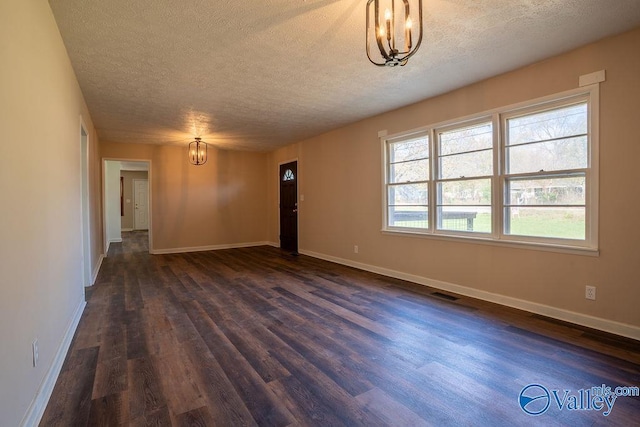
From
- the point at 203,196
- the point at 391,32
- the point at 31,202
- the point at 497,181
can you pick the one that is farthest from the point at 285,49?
the point at 203,196

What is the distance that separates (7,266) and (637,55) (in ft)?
A: 14.1

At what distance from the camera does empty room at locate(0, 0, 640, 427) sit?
5.57 feet

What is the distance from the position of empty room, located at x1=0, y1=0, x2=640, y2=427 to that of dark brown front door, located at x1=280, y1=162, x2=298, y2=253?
2157 mm

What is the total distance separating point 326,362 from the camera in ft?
7.17

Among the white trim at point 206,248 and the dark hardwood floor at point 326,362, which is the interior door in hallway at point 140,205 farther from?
the dark hardwood floor at point 326,362

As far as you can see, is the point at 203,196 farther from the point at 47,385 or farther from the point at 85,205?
the point at 47,385

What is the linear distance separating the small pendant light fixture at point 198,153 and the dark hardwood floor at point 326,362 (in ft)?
12.4

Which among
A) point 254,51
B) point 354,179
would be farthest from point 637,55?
point 354,179

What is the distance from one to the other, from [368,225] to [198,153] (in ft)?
13.8

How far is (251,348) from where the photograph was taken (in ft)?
7.90

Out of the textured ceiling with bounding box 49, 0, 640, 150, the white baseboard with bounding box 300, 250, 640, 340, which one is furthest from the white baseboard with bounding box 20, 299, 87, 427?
the white baseboard with bounding box 300, 250, 640, 340

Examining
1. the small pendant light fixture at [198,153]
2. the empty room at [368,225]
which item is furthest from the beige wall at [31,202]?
the small pendant light fixture at [198,153]

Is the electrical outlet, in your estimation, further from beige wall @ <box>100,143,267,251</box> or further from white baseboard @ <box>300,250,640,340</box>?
beige wall @ <box>100,143,267,251</box>

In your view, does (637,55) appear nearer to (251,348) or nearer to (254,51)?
(254,51)
